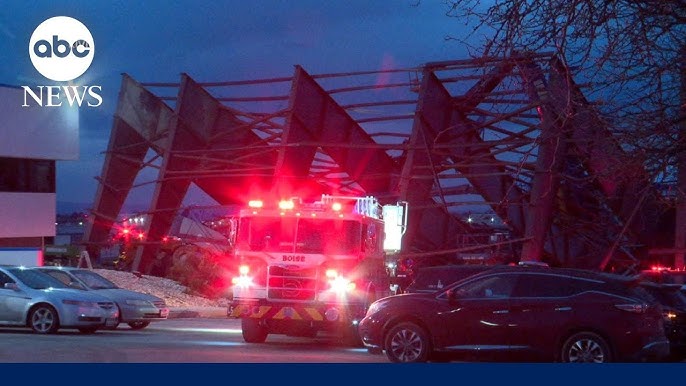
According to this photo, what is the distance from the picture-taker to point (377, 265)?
21.4 metres

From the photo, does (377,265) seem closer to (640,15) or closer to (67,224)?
(640,15)

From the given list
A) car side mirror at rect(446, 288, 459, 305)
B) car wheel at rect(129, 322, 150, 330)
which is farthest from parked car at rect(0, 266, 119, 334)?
car side mirror at rect(446, 288, 459, 305)

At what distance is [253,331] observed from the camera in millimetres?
20625

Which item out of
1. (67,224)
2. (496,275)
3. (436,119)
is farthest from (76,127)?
(496,275)

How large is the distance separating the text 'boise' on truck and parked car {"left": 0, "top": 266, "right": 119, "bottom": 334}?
3387 mm

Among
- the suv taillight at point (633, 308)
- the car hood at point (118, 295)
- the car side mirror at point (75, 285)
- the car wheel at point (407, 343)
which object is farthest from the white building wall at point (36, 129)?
the suv taillight at point (633, 308)

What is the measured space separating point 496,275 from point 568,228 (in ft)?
71.0

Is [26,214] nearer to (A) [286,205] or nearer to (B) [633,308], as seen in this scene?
(A) [286,205]

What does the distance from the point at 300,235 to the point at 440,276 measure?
2.91m

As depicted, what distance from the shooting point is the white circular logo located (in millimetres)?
29625

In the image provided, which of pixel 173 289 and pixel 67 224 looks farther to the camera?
pixel 67 224

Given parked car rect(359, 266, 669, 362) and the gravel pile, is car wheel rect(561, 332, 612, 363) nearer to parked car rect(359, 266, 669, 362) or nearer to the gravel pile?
parked car rect(359, 266, 669, 362)

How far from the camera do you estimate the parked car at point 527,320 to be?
1560 cm

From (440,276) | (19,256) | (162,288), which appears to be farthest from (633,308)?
(162,288)
